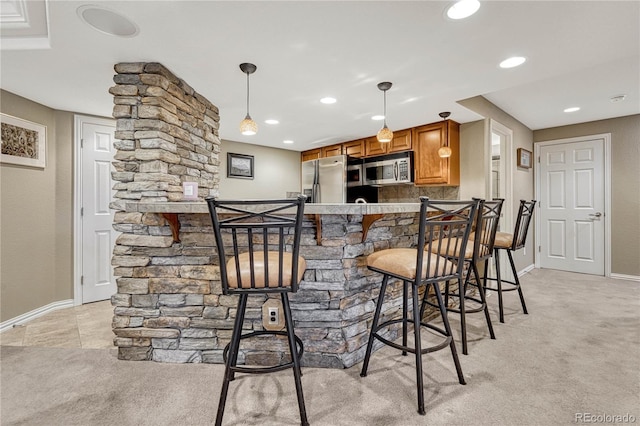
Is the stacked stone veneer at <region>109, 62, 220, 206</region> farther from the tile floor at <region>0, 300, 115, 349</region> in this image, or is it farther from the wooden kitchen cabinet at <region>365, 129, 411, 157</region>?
the wooden kitchen cabinet at <region>365, 129, 411, 157</region>

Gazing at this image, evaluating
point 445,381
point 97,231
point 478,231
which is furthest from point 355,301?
point 97,231

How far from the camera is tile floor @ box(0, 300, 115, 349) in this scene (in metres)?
2.28

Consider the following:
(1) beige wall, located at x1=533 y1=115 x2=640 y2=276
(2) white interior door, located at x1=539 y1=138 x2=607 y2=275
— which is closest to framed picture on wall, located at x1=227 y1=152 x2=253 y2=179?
(2) white interior door, located at x1=539 y1=138 x2=607 y2=275

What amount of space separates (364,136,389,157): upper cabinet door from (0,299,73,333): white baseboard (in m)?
4.08

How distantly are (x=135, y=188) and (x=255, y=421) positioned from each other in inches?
62.3

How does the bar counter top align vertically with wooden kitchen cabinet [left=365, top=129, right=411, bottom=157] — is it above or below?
below

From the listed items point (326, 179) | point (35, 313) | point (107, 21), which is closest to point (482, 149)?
point (326, 179)

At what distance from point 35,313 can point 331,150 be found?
4.20m

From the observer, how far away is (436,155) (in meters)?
3.66

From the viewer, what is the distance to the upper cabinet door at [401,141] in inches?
157

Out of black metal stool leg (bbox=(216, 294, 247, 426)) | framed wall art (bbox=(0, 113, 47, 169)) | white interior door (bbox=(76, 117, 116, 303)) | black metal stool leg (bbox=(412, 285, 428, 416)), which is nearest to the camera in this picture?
black metal stool leg (bbox=(216, 294, 247, 426))

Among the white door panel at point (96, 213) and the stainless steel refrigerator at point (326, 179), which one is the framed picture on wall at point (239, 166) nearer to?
the stainless steel refrigerator at point (326, 179)

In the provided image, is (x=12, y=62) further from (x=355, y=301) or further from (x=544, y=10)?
(x=544, y=10)

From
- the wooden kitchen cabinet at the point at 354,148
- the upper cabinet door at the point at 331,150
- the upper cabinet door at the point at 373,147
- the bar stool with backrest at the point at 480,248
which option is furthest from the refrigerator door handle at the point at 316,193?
the bar stool with backrest at the point at 480,248
